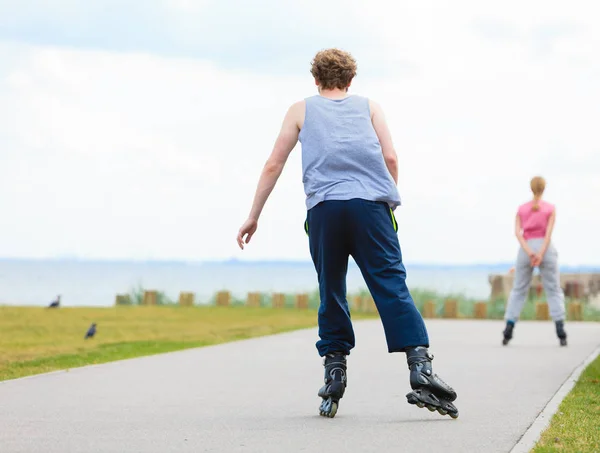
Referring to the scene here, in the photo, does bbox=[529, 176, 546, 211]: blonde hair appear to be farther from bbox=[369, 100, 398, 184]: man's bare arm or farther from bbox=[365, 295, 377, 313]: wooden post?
bbox=[365, 295, 377, 313]: wooden post

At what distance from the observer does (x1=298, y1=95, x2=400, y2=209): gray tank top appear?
22.1 ft

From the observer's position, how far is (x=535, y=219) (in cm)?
1340

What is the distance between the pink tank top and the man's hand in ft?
23.4

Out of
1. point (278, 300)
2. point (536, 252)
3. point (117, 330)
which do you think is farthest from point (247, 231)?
point (278, 300)

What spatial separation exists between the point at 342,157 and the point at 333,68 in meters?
0.61

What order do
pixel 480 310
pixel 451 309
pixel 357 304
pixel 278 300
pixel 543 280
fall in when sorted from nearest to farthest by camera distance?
pixel 543 280 → pixel 480 310 → pixel 451 309 → pixel 357 304 → pixel 278 300

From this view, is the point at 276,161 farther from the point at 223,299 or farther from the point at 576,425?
the point at 223,299

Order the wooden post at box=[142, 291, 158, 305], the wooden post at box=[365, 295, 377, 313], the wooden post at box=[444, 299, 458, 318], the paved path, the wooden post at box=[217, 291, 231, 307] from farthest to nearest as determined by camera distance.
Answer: the wooden post at box=[142, 291, 158, 305]
the wooden post at box=[217, 291, 231, 307]
the wooden post at box=[365, 295, 377, 313]
the wooden post at box=[444, 299, 458, 318]
the paved path

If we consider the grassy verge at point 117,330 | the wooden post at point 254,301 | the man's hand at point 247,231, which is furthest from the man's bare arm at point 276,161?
the wooden post at point 254,301

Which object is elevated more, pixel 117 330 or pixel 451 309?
pixel 451 309

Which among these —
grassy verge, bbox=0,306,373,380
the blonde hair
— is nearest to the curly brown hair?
grassy verge, bbox=0,306,373,380

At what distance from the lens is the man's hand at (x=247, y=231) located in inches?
272

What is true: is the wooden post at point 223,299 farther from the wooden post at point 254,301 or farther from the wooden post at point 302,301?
the wooden post at point 302,301

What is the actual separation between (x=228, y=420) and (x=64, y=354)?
19.0 ft
